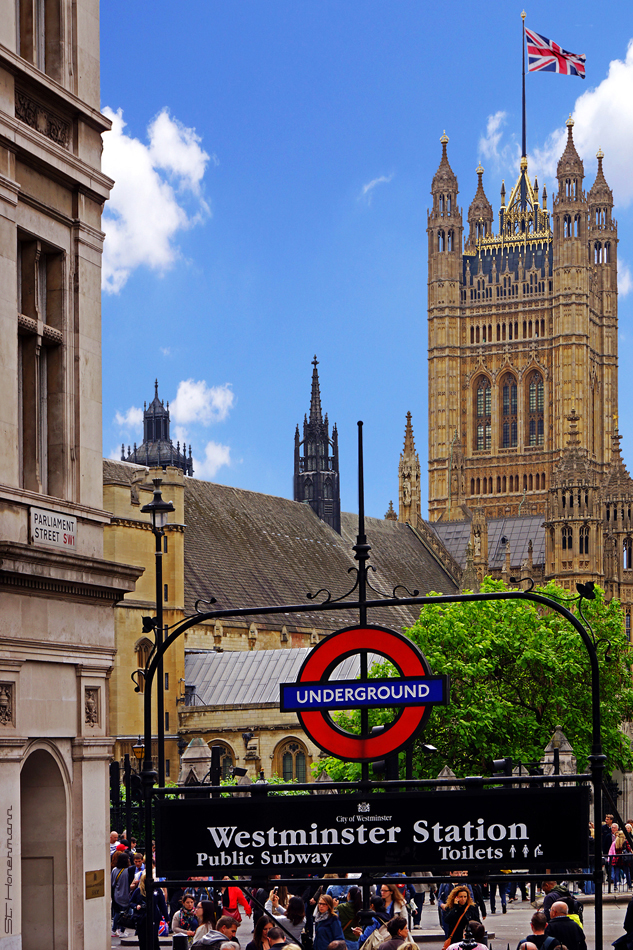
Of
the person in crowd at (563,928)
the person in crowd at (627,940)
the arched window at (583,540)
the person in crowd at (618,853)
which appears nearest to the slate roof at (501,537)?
the arched window at (583,540)

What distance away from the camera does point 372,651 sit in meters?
12.1

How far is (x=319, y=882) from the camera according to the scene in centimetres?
1162

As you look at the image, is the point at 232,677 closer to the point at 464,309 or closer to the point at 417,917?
the point at 417,917

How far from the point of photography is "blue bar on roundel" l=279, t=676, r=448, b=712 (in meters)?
11.6

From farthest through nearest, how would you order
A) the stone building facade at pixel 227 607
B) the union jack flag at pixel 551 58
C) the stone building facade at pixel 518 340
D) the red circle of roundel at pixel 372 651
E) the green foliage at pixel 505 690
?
the stone building facade at pixel 518 340
the union jack flag at pixel 551 58
the stone building facade at pixel 227 607
the green foliage at pixel 505 690
the red circle of roundel at pixel 372 651

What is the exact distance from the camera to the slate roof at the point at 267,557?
7238 cm

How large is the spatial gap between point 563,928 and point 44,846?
19.6 feet

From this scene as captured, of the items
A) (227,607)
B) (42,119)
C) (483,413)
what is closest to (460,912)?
(42,119)

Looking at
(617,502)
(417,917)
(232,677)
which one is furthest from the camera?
(617,502)

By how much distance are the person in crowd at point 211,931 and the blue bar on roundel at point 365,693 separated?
2980mm

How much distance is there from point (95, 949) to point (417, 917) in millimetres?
11577

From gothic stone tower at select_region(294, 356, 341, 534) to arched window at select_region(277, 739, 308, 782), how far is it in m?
32.3

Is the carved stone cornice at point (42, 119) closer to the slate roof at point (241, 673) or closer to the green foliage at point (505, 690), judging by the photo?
the green foliage at point (505, 690)

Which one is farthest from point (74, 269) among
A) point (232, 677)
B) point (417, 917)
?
point (232, 677)
